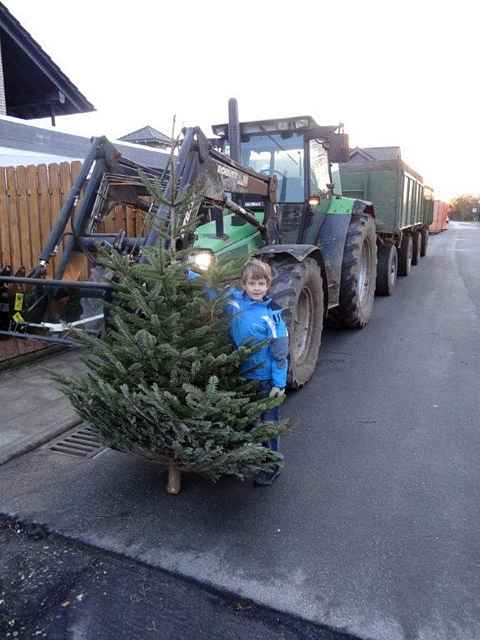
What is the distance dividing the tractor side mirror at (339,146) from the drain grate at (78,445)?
4.16 m

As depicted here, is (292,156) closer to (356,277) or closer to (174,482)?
(356,277)

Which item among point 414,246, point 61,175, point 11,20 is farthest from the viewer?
point 414,246

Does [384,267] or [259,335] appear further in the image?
[384,267]

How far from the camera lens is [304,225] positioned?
20.6ft

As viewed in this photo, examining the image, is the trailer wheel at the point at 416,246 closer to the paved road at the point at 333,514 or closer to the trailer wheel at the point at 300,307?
the trailer wheel at the point at 300,307

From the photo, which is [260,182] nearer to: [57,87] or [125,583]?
[125,583]

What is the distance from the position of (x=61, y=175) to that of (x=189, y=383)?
15.7 ft

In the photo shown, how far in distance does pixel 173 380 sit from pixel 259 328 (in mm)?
672

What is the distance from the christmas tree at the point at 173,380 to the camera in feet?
9.43

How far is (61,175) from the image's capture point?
21.9 ft

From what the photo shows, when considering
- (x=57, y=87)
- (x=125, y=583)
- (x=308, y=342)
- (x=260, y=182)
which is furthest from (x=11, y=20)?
(x=125, y=583)

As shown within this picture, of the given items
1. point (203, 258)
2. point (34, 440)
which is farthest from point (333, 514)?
point (34, 440)

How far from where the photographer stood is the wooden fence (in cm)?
659

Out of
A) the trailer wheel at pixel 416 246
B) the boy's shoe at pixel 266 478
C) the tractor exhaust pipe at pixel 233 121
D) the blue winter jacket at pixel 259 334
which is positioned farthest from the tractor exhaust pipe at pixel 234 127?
the trailer wheel at pixel 416 246
